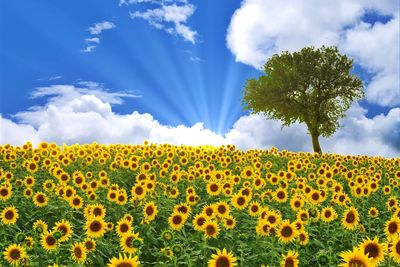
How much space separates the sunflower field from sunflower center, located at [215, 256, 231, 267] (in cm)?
1

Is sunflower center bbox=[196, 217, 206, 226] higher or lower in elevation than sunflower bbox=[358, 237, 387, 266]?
higher

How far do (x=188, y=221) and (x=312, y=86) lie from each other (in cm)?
3810

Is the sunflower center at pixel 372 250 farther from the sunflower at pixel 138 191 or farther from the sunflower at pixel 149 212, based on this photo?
the sunflower at pixel 138 191

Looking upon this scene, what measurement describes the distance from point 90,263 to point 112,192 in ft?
11.6

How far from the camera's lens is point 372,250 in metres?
6.24

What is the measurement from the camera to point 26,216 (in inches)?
427

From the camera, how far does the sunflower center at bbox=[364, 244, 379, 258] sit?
620 cm

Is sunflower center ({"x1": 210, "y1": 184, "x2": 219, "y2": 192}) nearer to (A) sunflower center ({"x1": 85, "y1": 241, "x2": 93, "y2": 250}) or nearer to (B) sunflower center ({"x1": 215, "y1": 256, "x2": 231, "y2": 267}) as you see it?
(A) sunflower center ({"x1": 85, "y1": 241, "x2": 93, "y2": 250})

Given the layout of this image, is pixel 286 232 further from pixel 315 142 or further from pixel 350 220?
pixel 315 142

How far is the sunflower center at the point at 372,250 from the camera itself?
6202 millimetres

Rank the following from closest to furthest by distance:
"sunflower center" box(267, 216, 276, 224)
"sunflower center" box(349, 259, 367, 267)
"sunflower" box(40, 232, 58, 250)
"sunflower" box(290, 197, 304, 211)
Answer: "sunflower center" box(349, 259, 367, 267) → "sunflower" box(40, 232, 58, 250) → "sunflower center" box(267, 216, 276, 224) → "sunflower" box(290, 197, 304, 211)

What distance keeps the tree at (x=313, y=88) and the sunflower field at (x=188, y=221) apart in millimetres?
28915

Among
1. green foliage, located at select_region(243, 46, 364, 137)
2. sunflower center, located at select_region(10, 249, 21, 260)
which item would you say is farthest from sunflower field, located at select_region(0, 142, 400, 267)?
green foliage, located at select_region(243, 46, 364, 137)

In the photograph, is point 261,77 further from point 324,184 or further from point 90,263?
point 90,263
